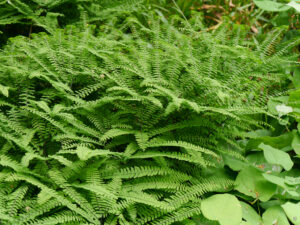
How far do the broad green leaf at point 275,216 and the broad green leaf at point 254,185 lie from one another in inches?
2.7

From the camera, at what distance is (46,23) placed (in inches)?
109

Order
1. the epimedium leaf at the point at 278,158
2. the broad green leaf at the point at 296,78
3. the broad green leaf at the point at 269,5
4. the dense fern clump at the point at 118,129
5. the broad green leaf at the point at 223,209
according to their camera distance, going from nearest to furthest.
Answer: the broad green leaf at the point at 223,209 → the dense fern clump at the point at 118,129 → the epimedium leaf at the point at 278,158 → the broad green leaf at the point at 269,5 → the broad green leaf at the point at 296,78

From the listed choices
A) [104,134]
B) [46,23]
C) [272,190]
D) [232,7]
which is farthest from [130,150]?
[232,7]

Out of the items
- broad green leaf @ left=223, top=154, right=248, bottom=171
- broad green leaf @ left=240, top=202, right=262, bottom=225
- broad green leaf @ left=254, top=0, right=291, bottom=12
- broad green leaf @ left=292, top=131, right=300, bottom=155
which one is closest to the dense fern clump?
broad green leaf @ left=223, top=154, right=248, bottom=171

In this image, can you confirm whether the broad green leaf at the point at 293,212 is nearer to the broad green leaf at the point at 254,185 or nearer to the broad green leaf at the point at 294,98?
the broad green leaf at the point at 254,185

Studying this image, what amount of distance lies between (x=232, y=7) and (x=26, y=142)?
134 inches

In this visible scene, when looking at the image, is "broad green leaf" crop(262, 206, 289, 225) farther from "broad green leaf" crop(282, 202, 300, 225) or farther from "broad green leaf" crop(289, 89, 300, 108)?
"broad green leaf" crop(289, 89, 300, 108)

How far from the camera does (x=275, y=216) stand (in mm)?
1676

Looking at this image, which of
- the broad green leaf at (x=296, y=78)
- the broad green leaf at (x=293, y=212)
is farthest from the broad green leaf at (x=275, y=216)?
the broad green leaf at (x=296, y=78)

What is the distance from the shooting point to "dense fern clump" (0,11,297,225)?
1.59 meters

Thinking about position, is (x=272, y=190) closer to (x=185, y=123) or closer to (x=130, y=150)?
(x=185, y=123)

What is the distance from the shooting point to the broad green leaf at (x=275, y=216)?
1.65 metres

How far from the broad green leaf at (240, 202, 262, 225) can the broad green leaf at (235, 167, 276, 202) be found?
0.25 feet

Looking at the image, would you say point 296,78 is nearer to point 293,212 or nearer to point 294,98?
point 294,98
